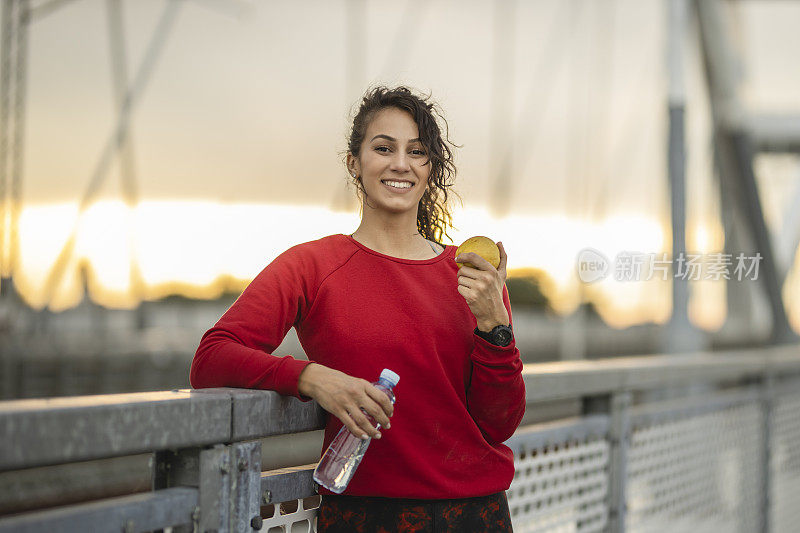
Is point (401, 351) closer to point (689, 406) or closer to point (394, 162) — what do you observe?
point (394, 162)

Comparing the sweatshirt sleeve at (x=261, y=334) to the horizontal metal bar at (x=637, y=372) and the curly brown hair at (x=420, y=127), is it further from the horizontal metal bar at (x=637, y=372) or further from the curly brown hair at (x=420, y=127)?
the horizontal metal bar at (x=637, y=372)

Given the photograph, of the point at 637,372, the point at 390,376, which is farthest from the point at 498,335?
the point at 637,372

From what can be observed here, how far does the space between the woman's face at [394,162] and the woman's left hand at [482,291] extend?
23cm

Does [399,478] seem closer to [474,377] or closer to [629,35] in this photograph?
[474,377]

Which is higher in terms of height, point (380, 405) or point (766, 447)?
point (380, 405)

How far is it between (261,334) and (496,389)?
19.6 inches

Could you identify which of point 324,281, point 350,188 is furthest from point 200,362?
point 350,188

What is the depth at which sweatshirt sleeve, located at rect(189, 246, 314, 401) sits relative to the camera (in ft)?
5.81

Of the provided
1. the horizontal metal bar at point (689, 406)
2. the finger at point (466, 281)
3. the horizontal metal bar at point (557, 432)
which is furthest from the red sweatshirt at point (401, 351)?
the horizontal metal bar at point (689, 406)

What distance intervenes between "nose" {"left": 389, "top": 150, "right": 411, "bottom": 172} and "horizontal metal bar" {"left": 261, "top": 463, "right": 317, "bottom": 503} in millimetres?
656

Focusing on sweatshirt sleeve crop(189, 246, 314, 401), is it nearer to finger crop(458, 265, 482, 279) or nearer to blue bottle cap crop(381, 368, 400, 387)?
blue bottle cap crop(381, 368, 400, 387)

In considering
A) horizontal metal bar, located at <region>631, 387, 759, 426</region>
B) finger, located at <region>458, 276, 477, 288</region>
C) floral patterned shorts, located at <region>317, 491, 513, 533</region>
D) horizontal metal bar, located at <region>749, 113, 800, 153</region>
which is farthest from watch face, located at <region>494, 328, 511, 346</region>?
horizontal metal bar, located at <region>749, 113, 800, 153</region>

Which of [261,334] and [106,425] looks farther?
[261,334]

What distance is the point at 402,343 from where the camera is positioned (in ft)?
6.31
